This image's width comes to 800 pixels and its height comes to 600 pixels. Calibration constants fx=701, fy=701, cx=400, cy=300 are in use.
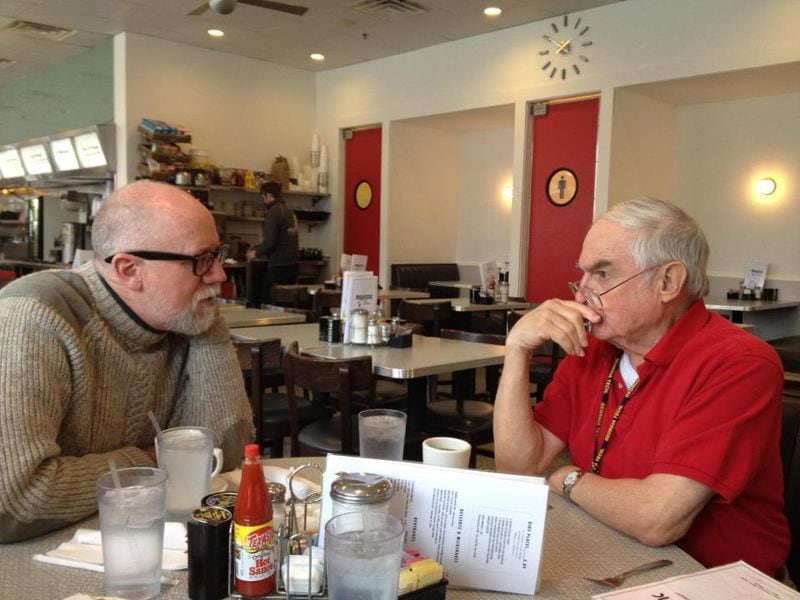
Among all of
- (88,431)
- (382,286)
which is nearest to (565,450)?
(88,431)

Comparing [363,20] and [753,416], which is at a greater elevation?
[363,20]

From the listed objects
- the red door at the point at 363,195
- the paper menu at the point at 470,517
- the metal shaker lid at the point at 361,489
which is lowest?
the paper menu at the point at 470,517

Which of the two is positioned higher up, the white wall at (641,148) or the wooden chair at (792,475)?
the white wall at (641,148)

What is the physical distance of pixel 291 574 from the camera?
1.01 metres

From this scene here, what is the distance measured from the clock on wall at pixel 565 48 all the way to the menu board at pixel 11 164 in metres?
7.83

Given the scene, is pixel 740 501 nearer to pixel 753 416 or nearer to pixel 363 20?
pixel 753 416

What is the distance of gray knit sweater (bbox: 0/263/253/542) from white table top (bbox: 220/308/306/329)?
103 inches

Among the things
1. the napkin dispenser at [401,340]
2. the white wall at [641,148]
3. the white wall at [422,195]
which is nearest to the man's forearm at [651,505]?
the napkin dispenser at [401,340]

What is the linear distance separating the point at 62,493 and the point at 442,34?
7.84 m

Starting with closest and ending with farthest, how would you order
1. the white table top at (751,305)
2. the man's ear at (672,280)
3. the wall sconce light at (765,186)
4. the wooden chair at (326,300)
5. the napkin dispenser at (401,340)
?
the man's ear at (672,280), the napkin dispenser at (401,340), the white table top at (751,305), the wooden chair at (326,300), the wall sconce light at (765,186)

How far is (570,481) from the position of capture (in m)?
1.51

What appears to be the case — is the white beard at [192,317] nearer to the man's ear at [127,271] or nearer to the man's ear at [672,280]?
the man's ear at [127,271]

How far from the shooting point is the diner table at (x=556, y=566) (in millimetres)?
1073

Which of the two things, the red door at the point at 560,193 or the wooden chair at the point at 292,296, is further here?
the red door at the point at 560,193
